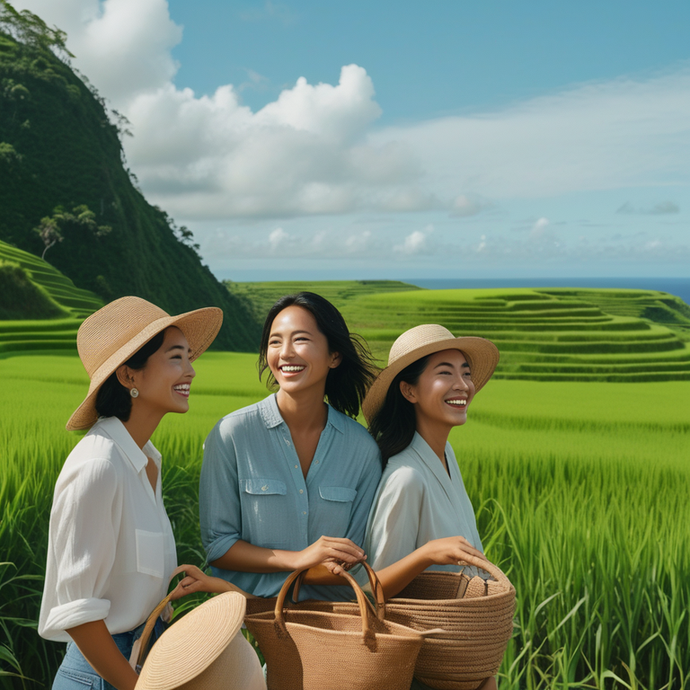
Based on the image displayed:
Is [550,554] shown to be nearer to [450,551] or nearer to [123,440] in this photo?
[450,551]

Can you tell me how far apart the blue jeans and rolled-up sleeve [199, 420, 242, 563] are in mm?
433

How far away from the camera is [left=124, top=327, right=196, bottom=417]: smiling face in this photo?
7.20ft

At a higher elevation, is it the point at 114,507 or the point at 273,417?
the point at 273,417

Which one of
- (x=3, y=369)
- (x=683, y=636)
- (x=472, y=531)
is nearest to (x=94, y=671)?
(x=472, y=531)

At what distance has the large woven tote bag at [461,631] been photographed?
1.95 m

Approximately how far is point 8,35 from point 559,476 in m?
68.9

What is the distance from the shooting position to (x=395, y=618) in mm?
2047

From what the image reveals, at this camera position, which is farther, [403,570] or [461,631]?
[403,570]

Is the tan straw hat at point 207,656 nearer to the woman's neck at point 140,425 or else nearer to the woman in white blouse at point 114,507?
the woman in white blouse at point 114,507

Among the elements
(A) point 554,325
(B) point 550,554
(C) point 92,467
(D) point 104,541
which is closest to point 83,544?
(D) point 104,541

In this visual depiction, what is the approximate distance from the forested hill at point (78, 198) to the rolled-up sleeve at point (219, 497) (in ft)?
161

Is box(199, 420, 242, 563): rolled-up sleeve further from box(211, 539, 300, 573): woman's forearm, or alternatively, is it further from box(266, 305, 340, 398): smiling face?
box(266, 305, 340, 398): smiling face

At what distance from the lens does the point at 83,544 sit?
73.5 inches

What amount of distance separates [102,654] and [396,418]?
4.35 feet
